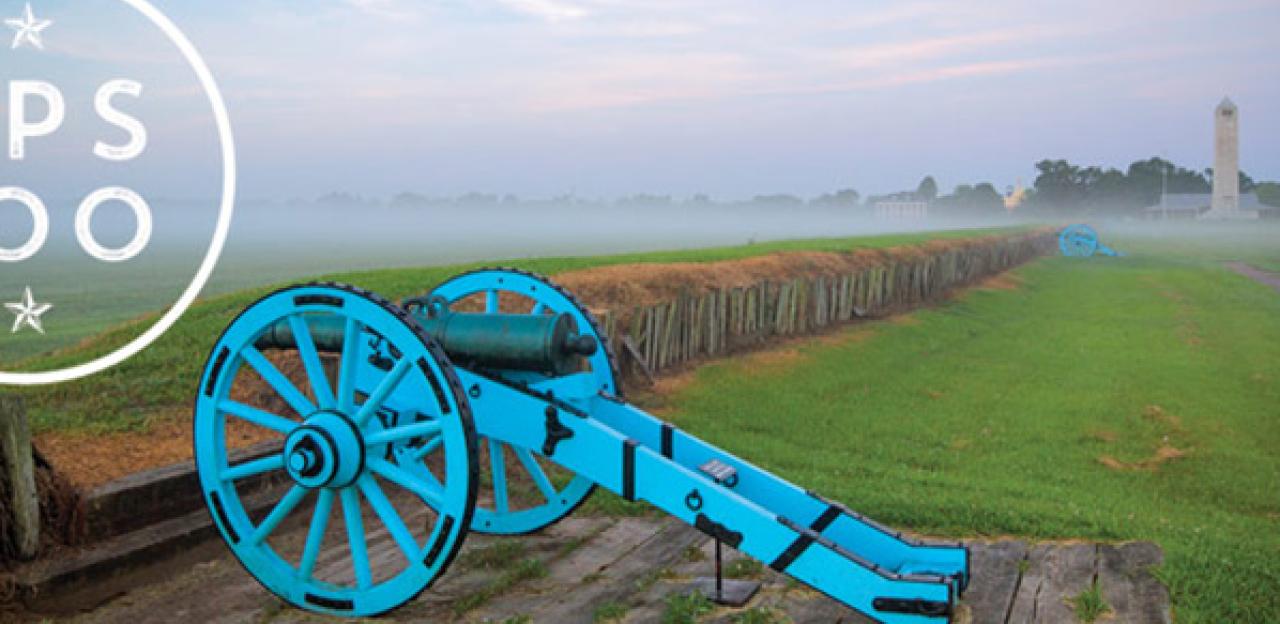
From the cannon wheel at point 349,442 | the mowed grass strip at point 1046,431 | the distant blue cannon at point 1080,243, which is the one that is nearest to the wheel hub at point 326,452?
the cannon wheel at point 349,442

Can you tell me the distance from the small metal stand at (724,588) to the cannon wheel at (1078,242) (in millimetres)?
48488

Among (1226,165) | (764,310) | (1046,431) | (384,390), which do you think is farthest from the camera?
(1226,165)

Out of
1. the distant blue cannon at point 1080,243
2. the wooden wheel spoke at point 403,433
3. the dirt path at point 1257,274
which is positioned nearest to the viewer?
the wooden wheel spoke at point 403,433

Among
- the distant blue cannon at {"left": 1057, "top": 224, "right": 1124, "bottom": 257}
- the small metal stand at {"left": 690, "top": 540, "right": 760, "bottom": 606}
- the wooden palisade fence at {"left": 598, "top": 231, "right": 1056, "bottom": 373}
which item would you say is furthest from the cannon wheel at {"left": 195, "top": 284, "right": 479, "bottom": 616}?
the distant blue cannon at {"left": 1057, "top": 224, "right": 1124, "bottom": 257}

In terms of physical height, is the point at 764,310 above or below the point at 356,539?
below

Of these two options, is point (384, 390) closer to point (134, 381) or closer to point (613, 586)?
point (613, 586)

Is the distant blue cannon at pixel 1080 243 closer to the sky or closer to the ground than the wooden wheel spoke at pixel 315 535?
closer to the ground

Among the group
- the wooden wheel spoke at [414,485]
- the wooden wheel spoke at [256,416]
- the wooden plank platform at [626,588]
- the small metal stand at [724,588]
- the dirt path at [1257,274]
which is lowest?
the dirt path at [1257,274]

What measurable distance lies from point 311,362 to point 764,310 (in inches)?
462

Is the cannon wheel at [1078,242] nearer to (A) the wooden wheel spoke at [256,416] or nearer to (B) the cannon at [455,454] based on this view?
(B) the cannon at [455,454]

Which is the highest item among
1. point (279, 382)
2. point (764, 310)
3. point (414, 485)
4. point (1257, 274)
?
point (279, 382)

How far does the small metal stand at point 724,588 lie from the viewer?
4.48 meters

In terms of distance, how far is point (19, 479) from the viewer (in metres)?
4.90

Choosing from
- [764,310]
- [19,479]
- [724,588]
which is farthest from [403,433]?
[764,310]
